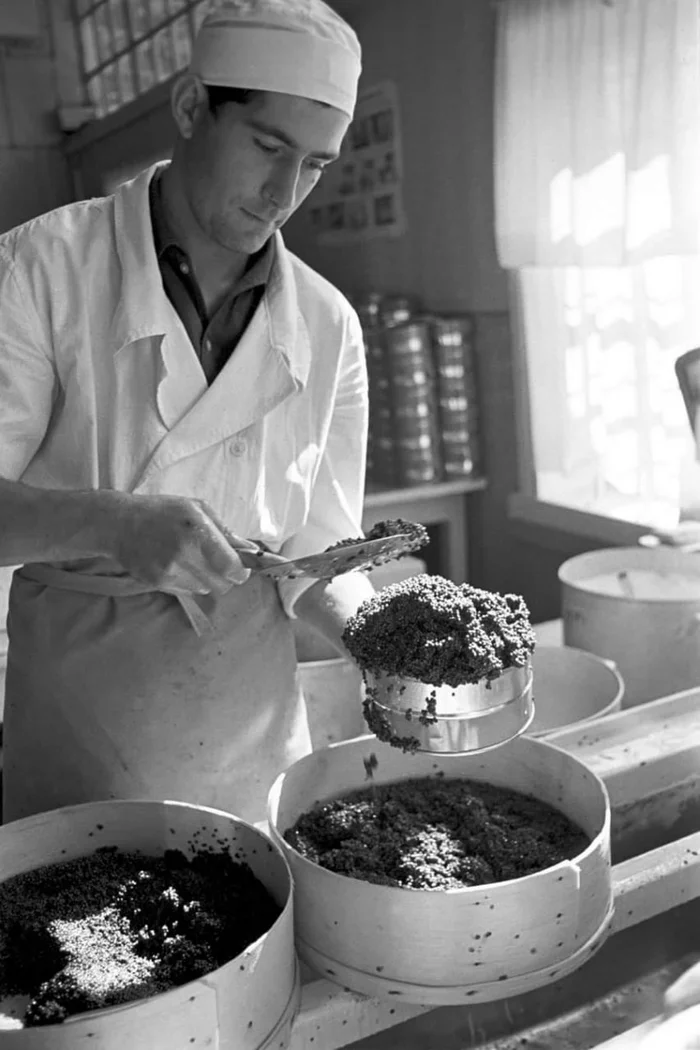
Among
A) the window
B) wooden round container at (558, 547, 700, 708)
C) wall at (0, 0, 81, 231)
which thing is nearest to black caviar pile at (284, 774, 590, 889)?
wooden round container at (558, 547, 700, 708)

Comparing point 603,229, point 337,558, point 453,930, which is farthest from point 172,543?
point 603,229

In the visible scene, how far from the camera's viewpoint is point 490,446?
2.89 metres

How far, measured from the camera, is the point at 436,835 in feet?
2.64

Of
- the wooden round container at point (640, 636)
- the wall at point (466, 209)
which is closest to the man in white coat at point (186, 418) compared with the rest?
the wooden round container at point (640, 636)

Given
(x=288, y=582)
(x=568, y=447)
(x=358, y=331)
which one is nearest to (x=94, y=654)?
(x=288, y=582)

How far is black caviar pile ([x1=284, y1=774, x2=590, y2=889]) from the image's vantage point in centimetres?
75

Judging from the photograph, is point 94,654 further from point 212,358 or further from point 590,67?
point 590,67

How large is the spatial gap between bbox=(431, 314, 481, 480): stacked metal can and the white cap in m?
1.88

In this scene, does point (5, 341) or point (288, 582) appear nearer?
point (5, 341)

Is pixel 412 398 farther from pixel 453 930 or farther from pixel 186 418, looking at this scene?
pixel 453 930

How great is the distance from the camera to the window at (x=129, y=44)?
1.80 meters

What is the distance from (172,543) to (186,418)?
22 cm

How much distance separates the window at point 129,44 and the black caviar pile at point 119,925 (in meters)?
1.30

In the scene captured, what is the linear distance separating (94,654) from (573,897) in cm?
53
